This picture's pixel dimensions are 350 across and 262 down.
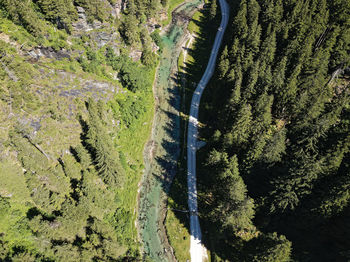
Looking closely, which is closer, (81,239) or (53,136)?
(81,239)

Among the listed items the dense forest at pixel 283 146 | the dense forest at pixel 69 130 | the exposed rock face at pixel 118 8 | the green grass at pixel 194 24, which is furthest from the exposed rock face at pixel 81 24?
the green grass at pixel 194 24

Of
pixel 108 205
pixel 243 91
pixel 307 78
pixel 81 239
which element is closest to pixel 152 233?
pixel 108 205

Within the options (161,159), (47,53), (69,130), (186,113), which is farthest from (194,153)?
(47,53)

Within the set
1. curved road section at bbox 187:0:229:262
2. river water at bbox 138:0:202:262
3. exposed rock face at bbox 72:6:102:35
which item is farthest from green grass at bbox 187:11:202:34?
exposed rock face at bbox 72:6:102:35

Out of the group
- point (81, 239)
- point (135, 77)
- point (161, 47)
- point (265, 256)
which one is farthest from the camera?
point (161, 47)

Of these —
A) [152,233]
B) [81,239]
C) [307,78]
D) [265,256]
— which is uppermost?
[307,78]

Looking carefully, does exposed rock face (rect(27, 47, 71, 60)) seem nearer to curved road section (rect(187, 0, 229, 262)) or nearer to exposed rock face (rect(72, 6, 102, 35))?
exposed rock face (rect(72, 6, 102, 35))

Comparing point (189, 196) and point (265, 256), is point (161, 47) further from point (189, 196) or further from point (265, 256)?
point (265, 256)
